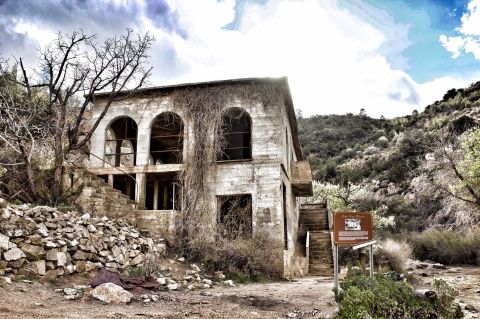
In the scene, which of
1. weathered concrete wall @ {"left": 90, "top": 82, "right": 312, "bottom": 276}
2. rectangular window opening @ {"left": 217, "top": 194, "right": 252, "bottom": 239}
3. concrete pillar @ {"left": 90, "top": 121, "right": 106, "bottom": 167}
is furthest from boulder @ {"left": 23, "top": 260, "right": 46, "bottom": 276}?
concrete pillar @ {"left": 90, "top": 121, "right": 106, "bottom": 167}

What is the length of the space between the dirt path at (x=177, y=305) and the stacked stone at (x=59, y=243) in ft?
2.22

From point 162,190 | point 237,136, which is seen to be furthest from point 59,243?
point 237,136

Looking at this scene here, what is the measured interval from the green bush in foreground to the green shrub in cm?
1499

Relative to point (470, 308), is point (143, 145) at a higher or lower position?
higher

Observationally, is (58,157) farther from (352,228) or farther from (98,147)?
(352,228)

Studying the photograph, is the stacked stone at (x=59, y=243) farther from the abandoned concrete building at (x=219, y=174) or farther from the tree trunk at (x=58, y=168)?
the tree trunk at (x=58, y=168)

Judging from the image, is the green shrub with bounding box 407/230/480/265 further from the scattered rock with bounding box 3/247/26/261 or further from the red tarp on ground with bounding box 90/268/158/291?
the scattered rock with bounding box 3/247/26/261

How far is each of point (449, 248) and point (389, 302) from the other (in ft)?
57.5

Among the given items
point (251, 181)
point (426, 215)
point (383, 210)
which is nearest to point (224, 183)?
point (251, 181)

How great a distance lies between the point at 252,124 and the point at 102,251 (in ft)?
26.3

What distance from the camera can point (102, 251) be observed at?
1112 cm

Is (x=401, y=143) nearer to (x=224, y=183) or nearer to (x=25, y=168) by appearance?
(x=224, y=183)

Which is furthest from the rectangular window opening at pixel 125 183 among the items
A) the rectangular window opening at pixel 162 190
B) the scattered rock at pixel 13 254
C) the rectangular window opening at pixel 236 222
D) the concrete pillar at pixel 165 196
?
the scattered rock at pixel 13 254

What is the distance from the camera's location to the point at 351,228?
832cm
